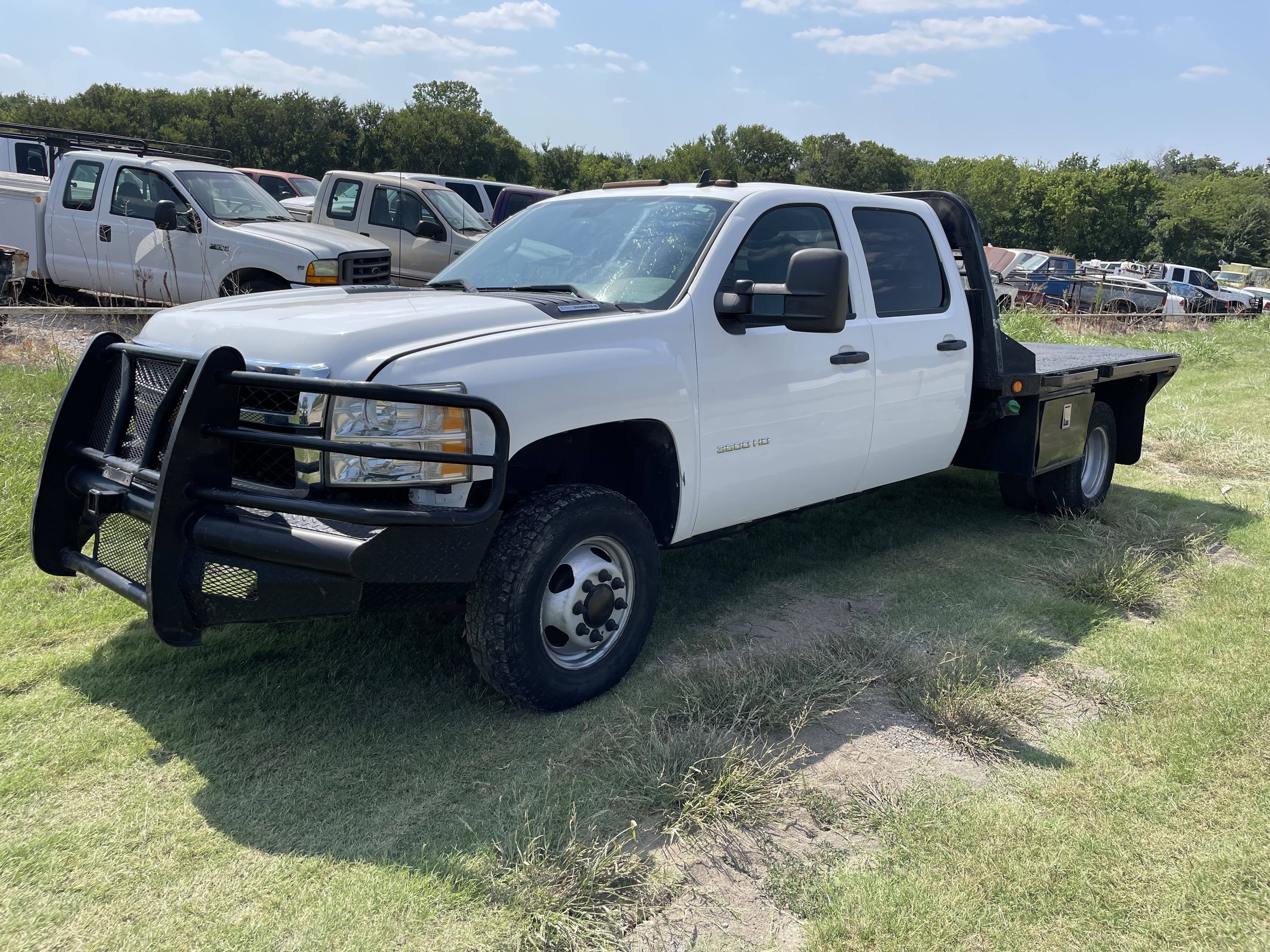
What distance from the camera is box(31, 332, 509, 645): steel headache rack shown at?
280 centimetres

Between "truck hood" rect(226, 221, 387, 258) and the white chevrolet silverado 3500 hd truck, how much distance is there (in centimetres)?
540

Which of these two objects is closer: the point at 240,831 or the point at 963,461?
the point at 240,831

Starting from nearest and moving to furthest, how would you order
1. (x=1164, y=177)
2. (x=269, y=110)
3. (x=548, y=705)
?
(x=548, y=705), (x=269, y=110), (x=1164, y=177)

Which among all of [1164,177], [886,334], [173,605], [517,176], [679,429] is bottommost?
[173,605]

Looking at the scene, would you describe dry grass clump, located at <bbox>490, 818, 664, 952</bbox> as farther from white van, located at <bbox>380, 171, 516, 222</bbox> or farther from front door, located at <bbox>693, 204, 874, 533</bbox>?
white van, located at <bbox>380, 171, 516, 222</bbox>

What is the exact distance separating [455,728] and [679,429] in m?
1.36

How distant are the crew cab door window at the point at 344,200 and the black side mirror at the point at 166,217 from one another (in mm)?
3938

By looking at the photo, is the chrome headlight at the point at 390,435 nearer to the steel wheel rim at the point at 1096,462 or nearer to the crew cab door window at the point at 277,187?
the steel wheel rim at the point at 1096,462

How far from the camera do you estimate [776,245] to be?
168 inches

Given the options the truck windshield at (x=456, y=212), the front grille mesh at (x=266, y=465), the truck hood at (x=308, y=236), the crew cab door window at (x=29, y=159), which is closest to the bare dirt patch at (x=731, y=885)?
the front grille mesh at (x=266, y=465)

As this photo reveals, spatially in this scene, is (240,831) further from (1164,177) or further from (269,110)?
(1164,177)

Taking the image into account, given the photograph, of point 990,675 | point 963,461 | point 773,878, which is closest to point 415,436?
point 773,878

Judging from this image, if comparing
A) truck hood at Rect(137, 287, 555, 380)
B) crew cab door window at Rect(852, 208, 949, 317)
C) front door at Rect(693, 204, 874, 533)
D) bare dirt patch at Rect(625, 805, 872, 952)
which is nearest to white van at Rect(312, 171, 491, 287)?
crew cab door window at Rect(852, 208, 949, 317)

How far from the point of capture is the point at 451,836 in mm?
2762
